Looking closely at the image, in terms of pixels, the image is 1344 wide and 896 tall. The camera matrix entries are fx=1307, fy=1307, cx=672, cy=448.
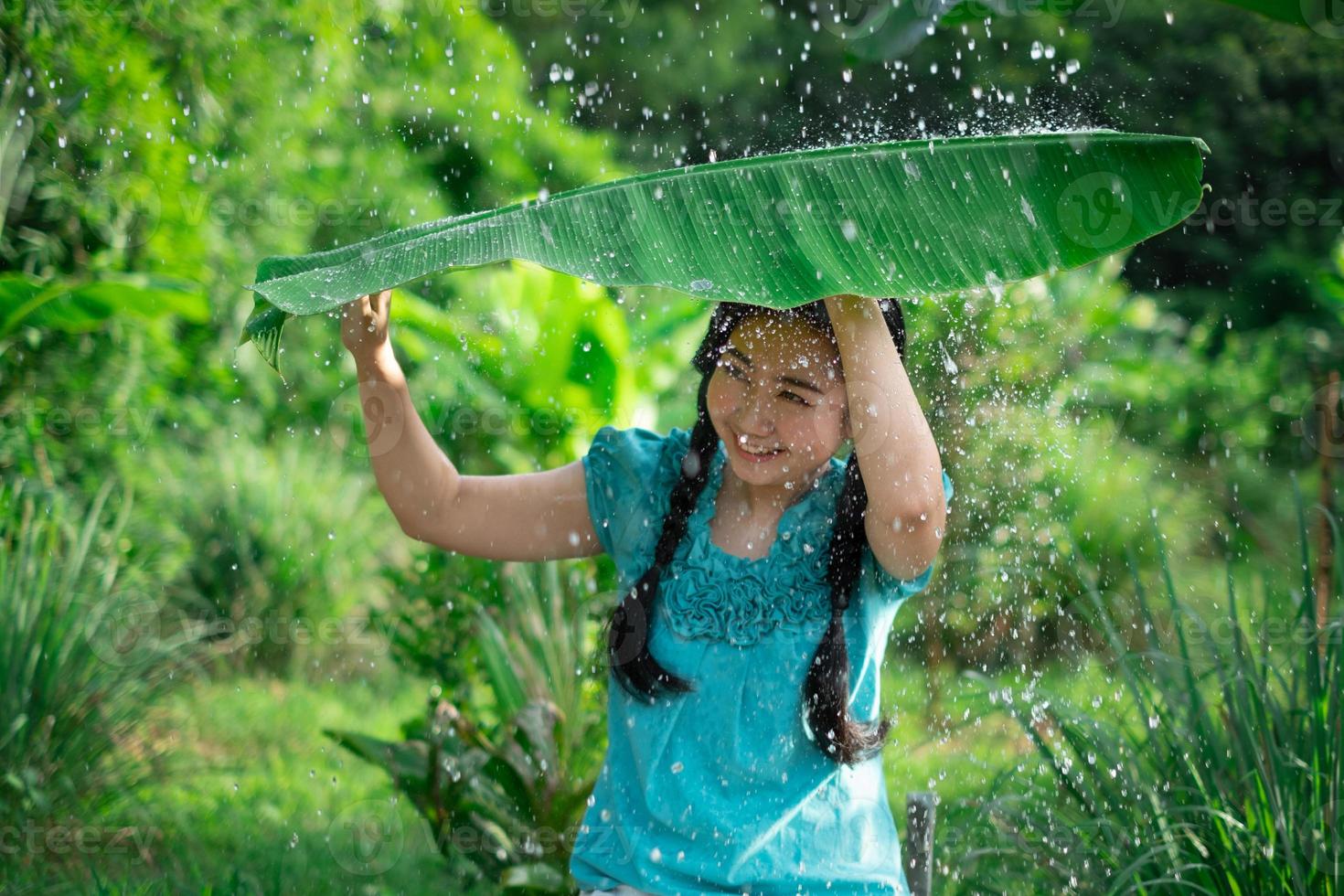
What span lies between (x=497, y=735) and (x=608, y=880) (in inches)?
73.2

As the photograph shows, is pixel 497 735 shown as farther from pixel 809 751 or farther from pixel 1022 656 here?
pixel 1022 656

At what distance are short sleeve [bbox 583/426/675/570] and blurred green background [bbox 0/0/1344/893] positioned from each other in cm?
58

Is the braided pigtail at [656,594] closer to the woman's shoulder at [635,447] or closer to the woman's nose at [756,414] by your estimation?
the woman's shoulder at [635,447]

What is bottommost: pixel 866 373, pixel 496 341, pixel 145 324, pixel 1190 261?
pixel 866 373

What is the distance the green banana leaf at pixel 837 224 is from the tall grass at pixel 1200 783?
121cm

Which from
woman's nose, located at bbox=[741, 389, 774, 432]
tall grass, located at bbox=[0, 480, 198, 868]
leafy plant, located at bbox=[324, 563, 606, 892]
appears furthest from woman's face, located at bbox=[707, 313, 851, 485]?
tall grass, located at bbox=[0, 480, 198, 868]

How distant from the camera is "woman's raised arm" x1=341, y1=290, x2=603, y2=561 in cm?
181

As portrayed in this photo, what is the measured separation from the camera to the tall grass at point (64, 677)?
3566 millimetres

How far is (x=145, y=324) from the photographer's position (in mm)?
5301

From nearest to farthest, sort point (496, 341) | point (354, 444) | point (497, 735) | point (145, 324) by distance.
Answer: point (497, 735) < point (496, 341) < point (145, 324) < point (354, 444)

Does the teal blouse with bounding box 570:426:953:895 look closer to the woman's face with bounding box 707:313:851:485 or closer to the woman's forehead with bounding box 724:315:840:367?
the woman's face with bounding box 707:313:851:485

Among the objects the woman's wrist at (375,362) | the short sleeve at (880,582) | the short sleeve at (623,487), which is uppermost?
the woman's wrist at (375,362)

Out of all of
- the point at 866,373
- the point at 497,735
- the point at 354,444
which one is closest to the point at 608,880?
the point at 866,373

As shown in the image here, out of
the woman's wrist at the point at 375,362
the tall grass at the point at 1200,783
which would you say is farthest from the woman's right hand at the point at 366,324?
the tall grass at the point at 1200,783
